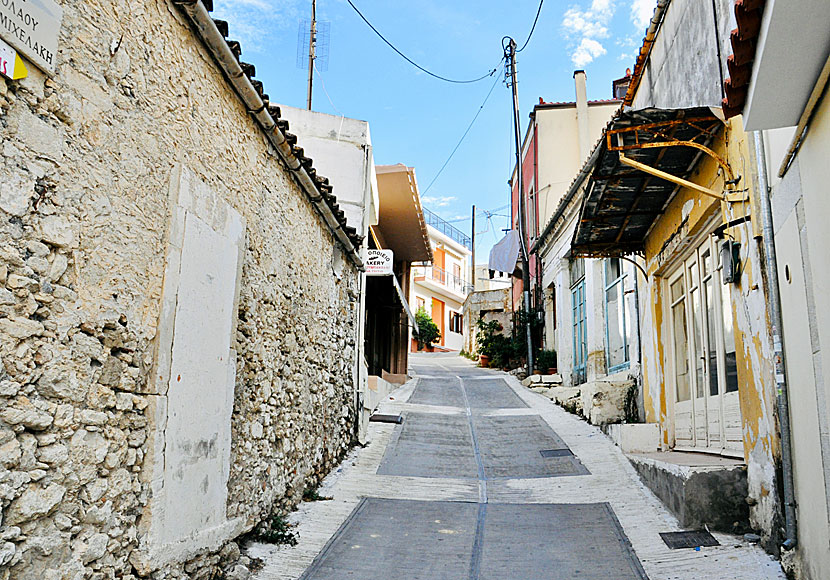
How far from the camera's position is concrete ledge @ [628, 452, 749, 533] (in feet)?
17.9

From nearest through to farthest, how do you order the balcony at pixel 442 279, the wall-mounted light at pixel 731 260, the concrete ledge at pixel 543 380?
the wall-mounted light at pixel 731 260
the concrete ledge at pixel 543 380
the balcony at pixel 442 279

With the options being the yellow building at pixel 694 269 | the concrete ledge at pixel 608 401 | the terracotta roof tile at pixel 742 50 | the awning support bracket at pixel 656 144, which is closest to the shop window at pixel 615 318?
the concrete ledge at pixel 608 401

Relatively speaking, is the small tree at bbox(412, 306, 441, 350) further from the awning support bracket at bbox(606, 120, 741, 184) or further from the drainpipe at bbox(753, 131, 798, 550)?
the drainpipe at bbox(753, 131, 798, 550)

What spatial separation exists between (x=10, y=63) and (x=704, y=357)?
260 inches

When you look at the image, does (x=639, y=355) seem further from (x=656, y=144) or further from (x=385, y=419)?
(x=656, y=144)

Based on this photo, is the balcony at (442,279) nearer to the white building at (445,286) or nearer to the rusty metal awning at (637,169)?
the white building at (445,286)

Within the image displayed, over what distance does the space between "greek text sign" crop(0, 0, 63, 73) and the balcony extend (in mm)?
33819

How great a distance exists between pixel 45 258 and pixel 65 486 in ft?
3.49

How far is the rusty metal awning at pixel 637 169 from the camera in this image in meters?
5.71

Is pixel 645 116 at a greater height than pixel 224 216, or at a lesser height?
greater

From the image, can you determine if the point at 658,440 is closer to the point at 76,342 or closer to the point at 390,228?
the point at 76,342

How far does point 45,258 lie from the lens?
290cm

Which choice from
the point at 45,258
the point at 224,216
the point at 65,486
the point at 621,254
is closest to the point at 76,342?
the point at 45,258

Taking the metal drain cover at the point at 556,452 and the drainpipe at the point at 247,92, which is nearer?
the drainpipe at the point at 247,92
